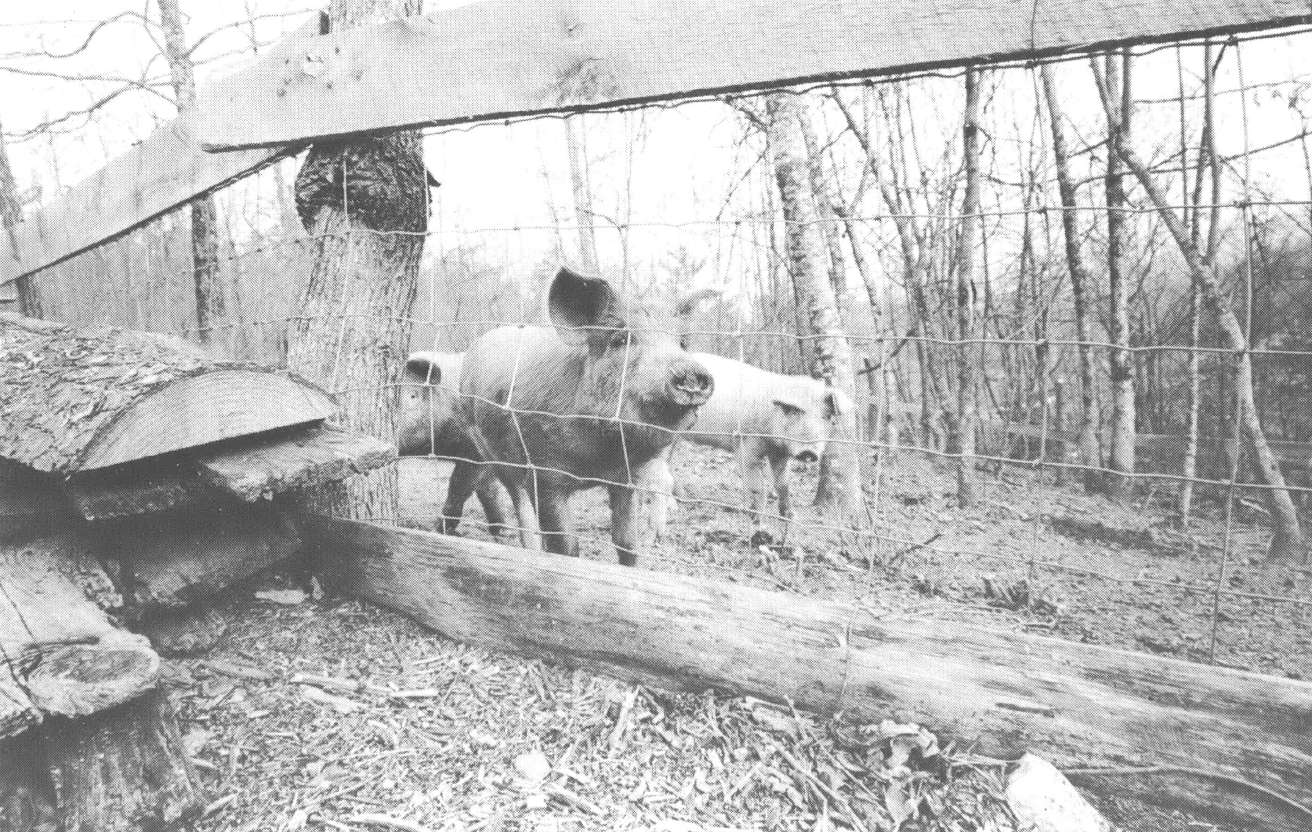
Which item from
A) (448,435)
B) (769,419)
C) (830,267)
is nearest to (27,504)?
(448,435)

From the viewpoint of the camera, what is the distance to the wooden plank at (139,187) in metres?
2.57

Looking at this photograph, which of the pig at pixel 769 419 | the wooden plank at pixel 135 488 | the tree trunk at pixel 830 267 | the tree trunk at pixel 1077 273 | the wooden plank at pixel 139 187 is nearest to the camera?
the wooden plank at pixel 135 488

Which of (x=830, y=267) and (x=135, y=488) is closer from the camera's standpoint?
(x=135, y=488)

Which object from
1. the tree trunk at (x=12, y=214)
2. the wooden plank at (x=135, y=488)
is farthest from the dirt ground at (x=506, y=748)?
the tree trunk at (x=12, y=214)

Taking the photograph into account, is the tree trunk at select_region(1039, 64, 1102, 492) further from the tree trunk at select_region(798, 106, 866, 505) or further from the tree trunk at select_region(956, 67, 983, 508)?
the tree trunk at select_region(798, 106, 866, 505)

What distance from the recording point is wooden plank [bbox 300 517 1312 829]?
1465 mm

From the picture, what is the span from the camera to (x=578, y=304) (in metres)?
2.72

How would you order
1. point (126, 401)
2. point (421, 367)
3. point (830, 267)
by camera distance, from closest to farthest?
point (126, 401) < point (421, 367) < point (830, 267)

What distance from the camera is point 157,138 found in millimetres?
2740

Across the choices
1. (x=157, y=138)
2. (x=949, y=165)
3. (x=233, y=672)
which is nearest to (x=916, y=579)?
(x=233, y=672)

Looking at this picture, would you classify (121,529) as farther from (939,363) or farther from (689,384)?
(939,363)

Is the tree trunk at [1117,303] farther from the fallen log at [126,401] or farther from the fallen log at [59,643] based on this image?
the fallen log at [59,643]

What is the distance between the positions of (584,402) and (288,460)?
3.97 ft

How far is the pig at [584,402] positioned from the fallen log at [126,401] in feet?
2.76
